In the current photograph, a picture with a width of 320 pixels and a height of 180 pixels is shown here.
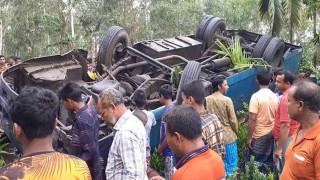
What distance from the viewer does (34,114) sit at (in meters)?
2.10

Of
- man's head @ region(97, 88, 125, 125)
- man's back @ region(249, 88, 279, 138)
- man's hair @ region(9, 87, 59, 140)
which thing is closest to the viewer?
man's hair @ region(9, 87, 59, 140)

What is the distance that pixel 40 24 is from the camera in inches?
709

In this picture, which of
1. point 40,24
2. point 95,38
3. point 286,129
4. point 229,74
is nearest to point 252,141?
point 286,129

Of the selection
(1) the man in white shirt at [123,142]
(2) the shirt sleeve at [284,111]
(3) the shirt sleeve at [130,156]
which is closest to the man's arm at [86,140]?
(1) the man in white shirt at [123,142]

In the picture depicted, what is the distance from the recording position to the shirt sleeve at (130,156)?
317cm

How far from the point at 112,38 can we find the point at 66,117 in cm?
237

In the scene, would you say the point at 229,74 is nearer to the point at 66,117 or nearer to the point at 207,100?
the point at 207,100

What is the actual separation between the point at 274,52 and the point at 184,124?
235 inches

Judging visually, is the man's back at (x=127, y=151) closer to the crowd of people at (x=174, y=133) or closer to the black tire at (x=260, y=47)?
the crowd of people at (x=174, y=133)

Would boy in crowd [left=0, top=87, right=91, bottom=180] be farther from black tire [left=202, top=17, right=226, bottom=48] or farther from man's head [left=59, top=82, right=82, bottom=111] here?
black tire [left=202, top=17, right=226, bottom=48]

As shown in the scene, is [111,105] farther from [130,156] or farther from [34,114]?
[34,114]

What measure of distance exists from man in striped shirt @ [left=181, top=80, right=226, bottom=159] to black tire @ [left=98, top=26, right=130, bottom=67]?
3.92 metres

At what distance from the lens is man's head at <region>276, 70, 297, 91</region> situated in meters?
5.09

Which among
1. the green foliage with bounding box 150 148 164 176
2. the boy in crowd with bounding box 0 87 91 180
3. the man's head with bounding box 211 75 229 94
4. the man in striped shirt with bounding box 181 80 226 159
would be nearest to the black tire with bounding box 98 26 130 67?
the green foliage with bounding box 150 148 164 176
